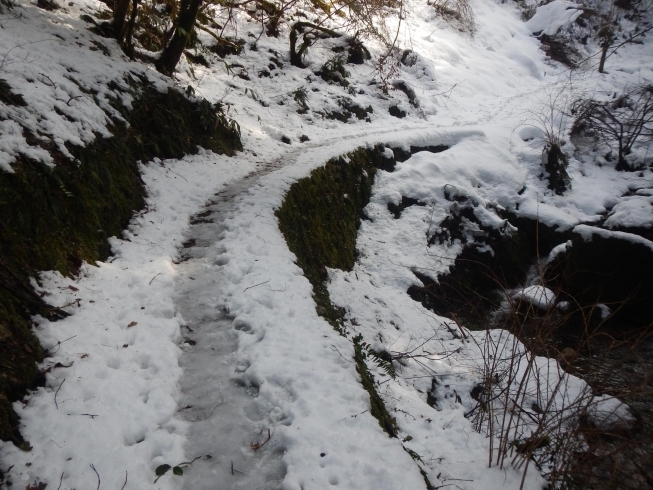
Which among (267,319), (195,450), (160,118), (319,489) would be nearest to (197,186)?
(160,118)

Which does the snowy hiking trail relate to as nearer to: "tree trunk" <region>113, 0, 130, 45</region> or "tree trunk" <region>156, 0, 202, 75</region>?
"tree trunk" <region>156, 0, 202, 75</region>

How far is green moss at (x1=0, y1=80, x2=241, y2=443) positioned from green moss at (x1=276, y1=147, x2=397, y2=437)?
2.63 meters

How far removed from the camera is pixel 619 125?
1503 centimetres

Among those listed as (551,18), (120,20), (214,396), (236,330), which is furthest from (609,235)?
(551,18)

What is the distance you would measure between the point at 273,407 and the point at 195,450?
703 mm

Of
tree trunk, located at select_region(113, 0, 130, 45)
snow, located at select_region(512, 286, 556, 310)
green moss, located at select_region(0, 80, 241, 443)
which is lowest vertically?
green moss, located at select_region(0, 80, 241, 443)

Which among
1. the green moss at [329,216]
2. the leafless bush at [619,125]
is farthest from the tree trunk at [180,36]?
the leafless bush at [619,125]

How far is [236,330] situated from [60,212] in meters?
2.43

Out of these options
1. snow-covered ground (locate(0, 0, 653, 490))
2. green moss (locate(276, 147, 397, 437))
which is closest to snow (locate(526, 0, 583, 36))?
snow-covered ground (locate(0, 0, 653, 490))

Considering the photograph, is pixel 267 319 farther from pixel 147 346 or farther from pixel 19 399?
→ pixel 19 399

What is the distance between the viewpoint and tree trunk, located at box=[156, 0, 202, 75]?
8.65 metres

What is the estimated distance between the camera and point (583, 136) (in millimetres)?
15555

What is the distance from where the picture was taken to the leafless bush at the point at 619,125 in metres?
14.4

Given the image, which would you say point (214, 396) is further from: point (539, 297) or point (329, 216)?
point (329, 216)
